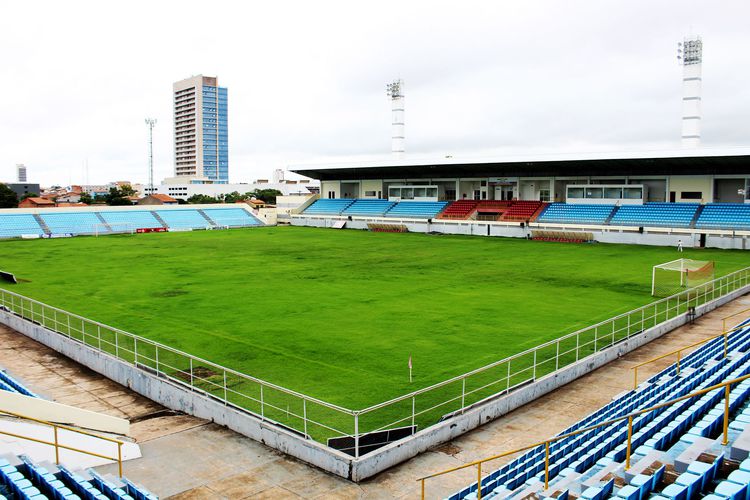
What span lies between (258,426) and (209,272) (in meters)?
23.2

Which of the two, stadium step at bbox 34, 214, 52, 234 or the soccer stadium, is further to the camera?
stadium step at bbox 34, 214, 52, 234

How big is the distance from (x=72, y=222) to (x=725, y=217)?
60.2 m

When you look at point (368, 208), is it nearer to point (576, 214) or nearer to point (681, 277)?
point (576, 214)

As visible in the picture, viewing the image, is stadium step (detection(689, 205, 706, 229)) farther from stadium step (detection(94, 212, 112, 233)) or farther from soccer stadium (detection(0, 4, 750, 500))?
stadium step (detection(94, 212, 112, 233))

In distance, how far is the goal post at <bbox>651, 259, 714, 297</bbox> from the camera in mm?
27141

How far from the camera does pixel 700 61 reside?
182 feet

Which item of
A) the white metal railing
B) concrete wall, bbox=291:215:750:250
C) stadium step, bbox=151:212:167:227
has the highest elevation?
stadium step, bbox=151:212:167:227

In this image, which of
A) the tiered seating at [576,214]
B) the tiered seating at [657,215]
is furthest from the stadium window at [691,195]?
the tiered seating at [576,214]

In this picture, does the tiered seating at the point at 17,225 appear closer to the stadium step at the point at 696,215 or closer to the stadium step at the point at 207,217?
the stadium step at the point at 207,217

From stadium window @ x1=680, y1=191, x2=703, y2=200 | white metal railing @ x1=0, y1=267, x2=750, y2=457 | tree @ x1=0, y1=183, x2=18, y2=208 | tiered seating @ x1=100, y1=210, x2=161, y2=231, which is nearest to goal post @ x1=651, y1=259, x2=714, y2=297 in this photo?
white metal railing @ x1=0, y1=267, x2=750, y2=457

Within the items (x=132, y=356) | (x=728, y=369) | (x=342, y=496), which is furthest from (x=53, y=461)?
(x=728, y=369)

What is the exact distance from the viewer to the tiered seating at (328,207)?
7569cm

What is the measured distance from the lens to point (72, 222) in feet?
210

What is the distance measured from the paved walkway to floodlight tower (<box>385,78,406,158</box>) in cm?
6114
